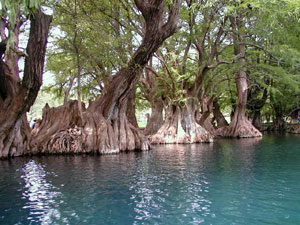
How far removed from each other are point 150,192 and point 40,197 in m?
2.65

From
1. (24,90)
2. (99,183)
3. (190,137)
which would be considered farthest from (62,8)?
(190,137)

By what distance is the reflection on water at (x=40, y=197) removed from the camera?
5.93 meters

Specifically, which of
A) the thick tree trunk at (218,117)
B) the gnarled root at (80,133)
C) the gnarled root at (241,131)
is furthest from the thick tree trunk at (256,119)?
the gnarled root at (80,133)

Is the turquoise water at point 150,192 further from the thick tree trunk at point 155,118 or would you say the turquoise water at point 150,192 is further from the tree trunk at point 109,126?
the thick tree trunk at point 155,118

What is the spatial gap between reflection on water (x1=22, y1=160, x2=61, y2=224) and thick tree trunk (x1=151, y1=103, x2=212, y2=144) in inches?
493

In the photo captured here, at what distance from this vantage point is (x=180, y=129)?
22.2 m

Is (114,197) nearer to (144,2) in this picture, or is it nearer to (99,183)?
(99,183)

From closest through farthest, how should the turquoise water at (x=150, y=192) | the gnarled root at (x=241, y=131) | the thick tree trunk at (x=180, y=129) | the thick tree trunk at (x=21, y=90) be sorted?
the turquoise water at (x=150, y=192), the thick tree trunk at (x=21, y=90), the thick tree trunk at (x=180, y=129), the gnarled root at (x=241, y=131)

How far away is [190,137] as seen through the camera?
2209cm

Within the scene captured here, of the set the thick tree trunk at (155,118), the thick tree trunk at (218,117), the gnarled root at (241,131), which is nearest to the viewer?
the thick tree trunk at (155,118)

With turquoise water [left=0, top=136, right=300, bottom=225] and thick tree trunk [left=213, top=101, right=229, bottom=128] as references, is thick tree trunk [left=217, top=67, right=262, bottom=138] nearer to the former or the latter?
thick tree trunk [left=213, top=101, right=229, bottom=128]

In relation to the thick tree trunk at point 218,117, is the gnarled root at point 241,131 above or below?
below

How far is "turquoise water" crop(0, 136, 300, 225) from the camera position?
19.3 ft

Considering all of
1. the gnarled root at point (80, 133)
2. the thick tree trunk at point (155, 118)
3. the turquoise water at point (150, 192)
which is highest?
the thick tree trunk at point (155, 118)
